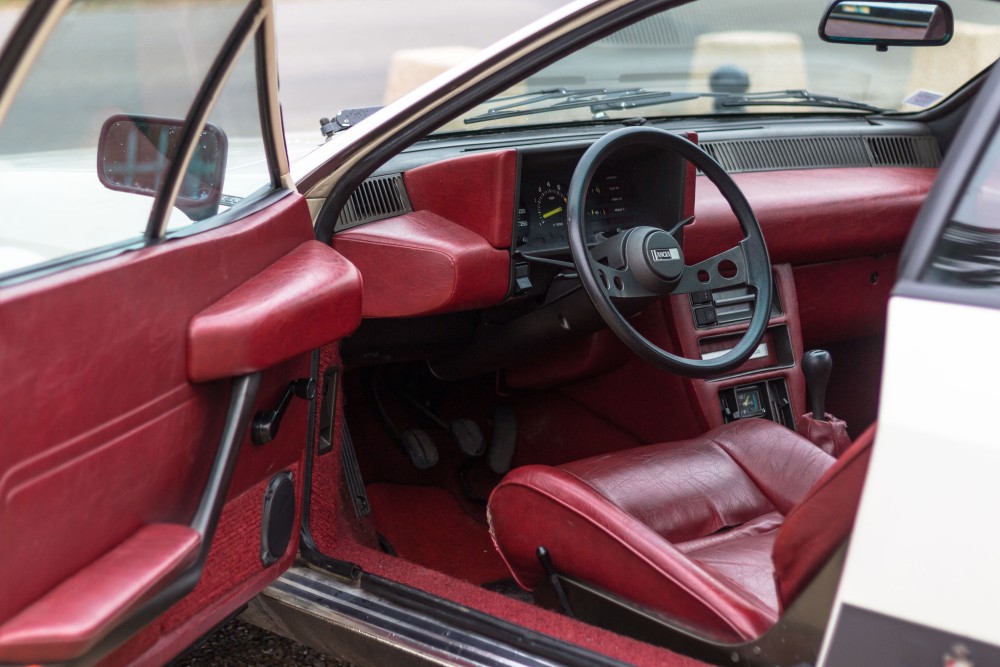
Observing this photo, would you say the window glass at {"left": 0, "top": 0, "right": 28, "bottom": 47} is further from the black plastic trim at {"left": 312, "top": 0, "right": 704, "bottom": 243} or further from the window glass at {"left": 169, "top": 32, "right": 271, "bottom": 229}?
the black plastic trim at {"left": 312, "top": 0, "right": 704, "bottom": 243}

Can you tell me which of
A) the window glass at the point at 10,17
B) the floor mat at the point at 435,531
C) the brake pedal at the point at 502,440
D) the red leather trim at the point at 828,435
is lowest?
the floor mat at the point at 435,531

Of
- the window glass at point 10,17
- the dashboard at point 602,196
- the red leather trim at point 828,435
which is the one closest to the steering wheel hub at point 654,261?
the dashboard at point 602,196

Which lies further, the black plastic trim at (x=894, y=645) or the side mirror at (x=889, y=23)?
the side mirror at (x=889, y=23)

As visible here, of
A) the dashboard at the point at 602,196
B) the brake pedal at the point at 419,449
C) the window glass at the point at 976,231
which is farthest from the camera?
the brake pedal at the point at 419,449

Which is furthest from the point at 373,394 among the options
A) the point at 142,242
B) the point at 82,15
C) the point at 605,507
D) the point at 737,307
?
the point at 82,15

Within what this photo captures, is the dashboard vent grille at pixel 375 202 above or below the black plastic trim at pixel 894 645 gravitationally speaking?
above

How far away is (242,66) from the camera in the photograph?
5.56ft

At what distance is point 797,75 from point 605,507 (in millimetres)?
2461

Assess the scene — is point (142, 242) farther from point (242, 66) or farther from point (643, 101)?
point (643, 101)

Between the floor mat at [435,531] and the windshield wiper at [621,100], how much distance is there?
1.13m

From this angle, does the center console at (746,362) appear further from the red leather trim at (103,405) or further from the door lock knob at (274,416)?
the red leather trim at (103,405)

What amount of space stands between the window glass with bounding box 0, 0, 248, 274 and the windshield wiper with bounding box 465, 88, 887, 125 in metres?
1.28

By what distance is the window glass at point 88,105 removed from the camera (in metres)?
1.32

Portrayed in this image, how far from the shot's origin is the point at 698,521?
6.73 ft
